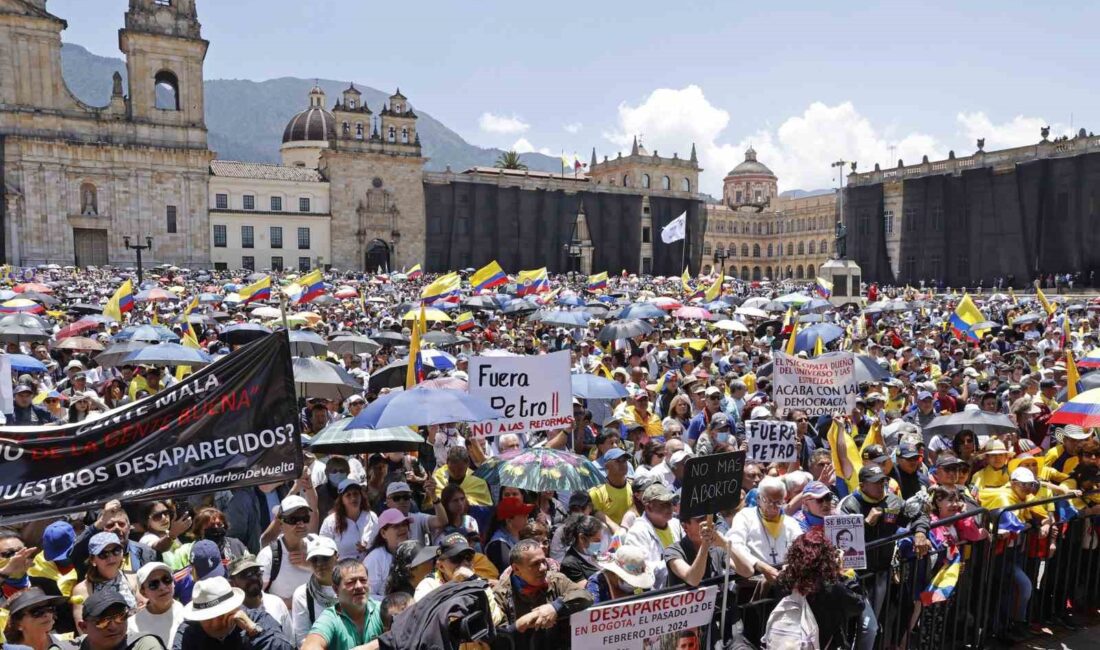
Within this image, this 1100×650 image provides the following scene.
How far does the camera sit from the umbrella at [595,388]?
31.7 ft

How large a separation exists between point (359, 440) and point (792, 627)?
3894 mm

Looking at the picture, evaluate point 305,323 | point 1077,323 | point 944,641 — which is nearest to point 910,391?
point 944,641

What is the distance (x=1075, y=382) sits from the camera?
32.3 ft

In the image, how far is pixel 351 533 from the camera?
19.0 feet

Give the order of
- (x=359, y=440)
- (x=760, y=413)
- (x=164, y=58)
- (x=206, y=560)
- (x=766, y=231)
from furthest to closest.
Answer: (x=766, y=231) → (x=164, y=58) → (x=760, y=413) → (x=359, y=440) → (x=206, y=560)

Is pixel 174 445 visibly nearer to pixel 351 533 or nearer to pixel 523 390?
pixel 351 533

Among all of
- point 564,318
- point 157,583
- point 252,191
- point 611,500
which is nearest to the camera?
point 157,583

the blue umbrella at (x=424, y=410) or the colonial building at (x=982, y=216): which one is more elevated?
the colonial building at (x=982, y=216)

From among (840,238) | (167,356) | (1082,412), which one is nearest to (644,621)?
(1082,412)

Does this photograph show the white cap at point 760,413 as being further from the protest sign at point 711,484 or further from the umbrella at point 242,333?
the umbrella at point 242,333

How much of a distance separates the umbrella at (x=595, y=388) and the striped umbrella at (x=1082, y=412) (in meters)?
4.27

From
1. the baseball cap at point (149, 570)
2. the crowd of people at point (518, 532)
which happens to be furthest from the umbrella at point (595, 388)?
the baseball cap at point (149, 570)

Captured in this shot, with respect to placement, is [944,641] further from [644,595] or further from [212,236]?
[212,236]

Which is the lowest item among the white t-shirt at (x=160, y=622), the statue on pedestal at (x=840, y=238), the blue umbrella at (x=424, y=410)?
the white t-shirt at (x=160, y=622)
